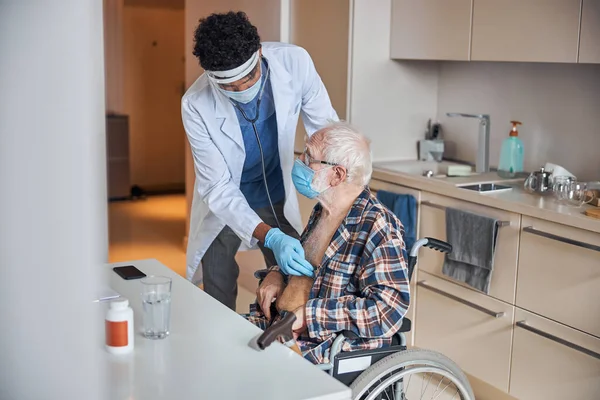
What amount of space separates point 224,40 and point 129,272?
0.67 metres

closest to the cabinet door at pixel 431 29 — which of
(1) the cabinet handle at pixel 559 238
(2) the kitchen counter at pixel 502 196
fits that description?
(2) the kitchen counter at pixel 502 196

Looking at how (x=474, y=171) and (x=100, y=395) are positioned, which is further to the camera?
(x=474, y=171)

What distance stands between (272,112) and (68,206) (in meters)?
2.07

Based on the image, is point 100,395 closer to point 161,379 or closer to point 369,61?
point 161,379

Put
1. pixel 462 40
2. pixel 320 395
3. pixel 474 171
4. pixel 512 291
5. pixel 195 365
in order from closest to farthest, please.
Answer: pixel 320 395
pixel 195 365
pixel 512 291
pixel 462 40
pixel 474 171

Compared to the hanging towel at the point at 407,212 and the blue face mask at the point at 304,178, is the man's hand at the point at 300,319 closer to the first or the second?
the blue face mask at the point at 304,178

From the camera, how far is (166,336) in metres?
1.55

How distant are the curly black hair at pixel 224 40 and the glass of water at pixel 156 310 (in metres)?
0.71

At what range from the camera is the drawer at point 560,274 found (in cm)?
243

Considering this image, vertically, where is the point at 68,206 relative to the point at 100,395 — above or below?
above

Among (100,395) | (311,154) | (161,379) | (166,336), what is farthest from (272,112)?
(100,395)

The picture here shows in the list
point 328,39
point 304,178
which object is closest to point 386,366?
point 304,178

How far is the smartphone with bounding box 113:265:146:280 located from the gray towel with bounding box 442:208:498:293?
4.36 feet

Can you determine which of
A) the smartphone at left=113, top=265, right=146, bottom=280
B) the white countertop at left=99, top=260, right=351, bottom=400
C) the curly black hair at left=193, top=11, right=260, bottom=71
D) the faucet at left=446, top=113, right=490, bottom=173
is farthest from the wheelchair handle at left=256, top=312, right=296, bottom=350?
the faucet at left=446, top=113, right=490, bottom=173
